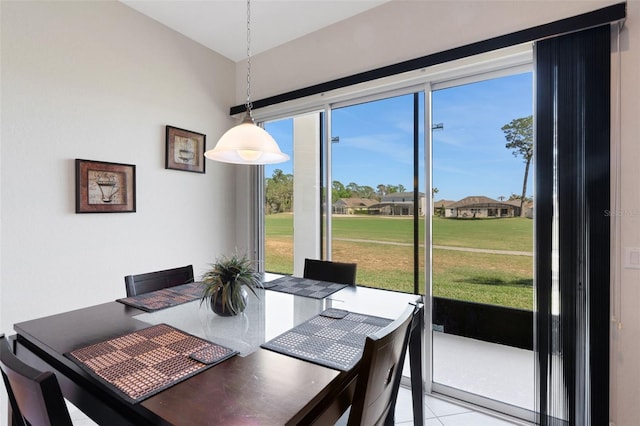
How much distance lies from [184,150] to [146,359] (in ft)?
7.27

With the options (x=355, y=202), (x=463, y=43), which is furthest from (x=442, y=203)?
(x=463, y=43)

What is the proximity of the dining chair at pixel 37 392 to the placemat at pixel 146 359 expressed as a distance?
0.15 metres

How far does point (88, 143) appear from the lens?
220 centimetres

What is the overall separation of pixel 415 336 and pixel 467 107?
1.66 metres

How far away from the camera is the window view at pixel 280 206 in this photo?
322 cm

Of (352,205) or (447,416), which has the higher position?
(352,205)

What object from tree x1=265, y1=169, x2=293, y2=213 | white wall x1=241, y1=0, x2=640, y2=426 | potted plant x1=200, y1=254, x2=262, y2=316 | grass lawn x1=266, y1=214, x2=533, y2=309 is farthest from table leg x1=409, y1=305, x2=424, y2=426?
tree x1=265, y1=169, x2=293, y2=213

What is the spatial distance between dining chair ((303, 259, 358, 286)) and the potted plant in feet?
2.65

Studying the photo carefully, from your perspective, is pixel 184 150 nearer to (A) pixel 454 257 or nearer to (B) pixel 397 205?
(B) pixel 397 205

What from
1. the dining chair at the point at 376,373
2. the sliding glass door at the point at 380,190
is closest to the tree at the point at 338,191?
the sliding glass door at the point at 380,190

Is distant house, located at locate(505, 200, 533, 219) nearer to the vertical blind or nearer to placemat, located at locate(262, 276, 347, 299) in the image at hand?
the vertical blind

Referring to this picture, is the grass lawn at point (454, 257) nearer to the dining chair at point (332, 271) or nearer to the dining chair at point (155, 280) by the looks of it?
the dining chair at point (332, 271)

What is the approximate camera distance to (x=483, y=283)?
2.29 meters

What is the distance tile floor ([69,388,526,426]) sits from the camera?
6.46ft
